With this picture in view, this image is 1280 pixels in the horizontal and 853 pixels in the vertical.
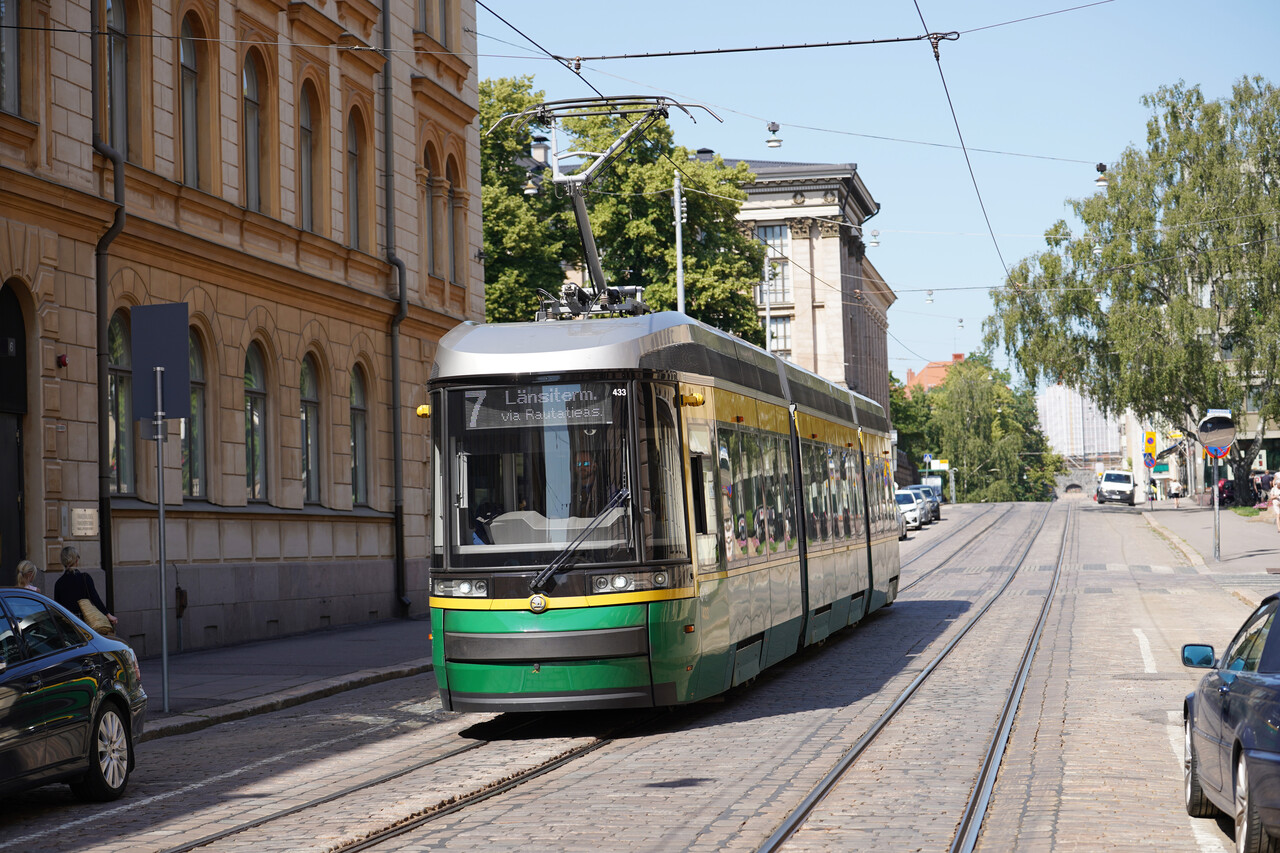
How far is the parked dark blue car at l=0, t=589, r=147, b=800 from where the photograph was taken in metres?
9.16

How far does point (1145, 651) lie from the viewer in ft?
59.0

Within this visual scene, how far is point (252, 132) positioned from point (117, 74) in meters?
3.80

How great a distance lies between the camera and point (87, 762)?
985cm

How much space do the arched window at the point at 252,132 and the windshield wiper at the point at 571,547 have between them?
43.1ft

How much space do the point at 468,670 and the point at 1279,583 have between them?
21.5 meters

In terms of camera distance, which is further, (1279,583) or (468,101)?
(468,101)

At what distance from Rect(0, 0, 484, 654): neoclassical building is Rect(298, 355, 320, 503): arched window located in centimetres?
6

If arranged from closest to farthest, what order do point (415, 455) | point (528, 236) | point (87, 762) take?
point (87, 762) < point (415, 455) < point (528, 236)

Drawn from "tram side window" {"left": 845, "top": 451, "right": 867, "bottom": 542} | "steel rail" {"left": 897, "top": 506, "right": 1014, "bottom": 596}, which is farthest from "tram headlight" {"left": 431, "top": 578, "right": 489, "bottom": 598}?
"steel rail" {"left": 897, "top": 506, "right": 1014, "bottom": 596}

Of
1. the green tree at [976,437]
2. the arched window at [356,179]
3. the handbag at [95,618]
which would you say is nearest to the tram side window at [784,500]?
the handbag at [95,618]

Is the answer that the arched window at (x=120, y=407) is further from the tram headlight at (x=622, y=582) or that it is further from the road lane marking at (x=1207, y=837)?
the road lane marking at (x=1207, y=837)

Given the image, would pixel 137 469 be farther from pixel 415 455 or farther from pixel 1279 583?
pixel 1279 583

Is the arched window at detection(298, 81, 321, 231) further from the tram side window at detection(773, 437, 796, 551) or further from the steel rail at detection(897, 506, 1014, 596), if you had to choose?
the steel rail at detection(897, 506, 1014, 596)

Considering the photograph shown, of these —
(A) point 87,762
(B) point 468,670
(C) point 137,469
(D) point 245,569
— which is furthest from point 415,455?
(A) point 87,762
